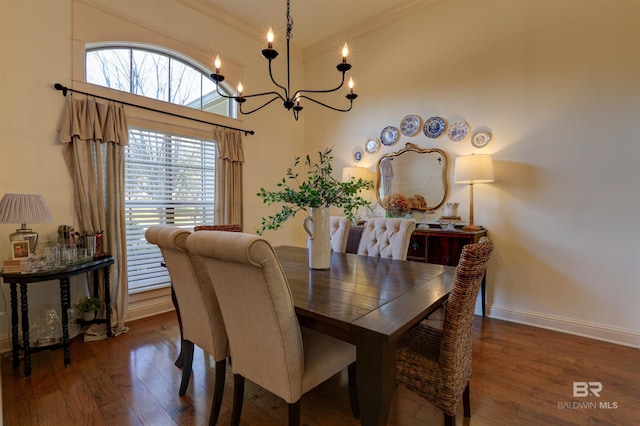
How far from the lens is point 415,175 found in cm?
361

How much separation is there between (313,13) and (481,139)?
2.60 metres

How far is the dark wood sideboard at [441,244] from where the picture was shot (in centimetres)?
290

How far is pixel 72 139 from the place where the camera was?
2553 millimetres

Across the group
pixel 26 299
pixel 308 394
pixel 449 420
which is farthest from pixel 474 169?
pixel 26 299

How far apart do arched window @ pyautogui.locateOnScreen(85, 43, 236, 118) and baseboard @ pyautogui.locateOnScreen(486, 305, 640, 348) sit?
3.95 meters

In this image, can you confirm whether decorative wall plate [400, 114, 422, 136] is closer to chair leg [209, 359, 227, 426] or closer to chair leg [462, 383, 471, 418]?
chair leg [462, 383, 471, 418]

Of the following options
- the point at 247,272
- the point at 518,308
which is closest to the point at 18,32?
the point at 247,272

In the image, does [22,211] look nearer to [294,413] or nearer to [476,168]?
[294,413]

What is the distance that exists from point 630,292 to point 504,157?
1.53 m

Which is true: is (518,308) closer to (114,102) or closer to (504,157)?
(504,157)

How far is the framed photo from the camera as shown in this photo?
7.04 ft

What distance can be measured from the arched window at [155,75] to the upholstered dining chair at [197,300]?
2.25m

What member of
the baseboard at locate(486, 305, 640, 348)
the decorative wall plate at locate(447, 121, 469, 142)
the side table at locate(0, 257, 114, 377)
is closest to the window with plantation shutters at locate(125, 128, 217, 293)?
the side table at locate(0, 257, 114, 377)

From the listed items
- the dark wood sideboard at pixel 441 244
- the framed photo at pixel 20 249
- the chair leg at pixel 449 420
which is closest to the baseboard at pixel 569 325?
the dark wood sideboard at pixel 441 244
